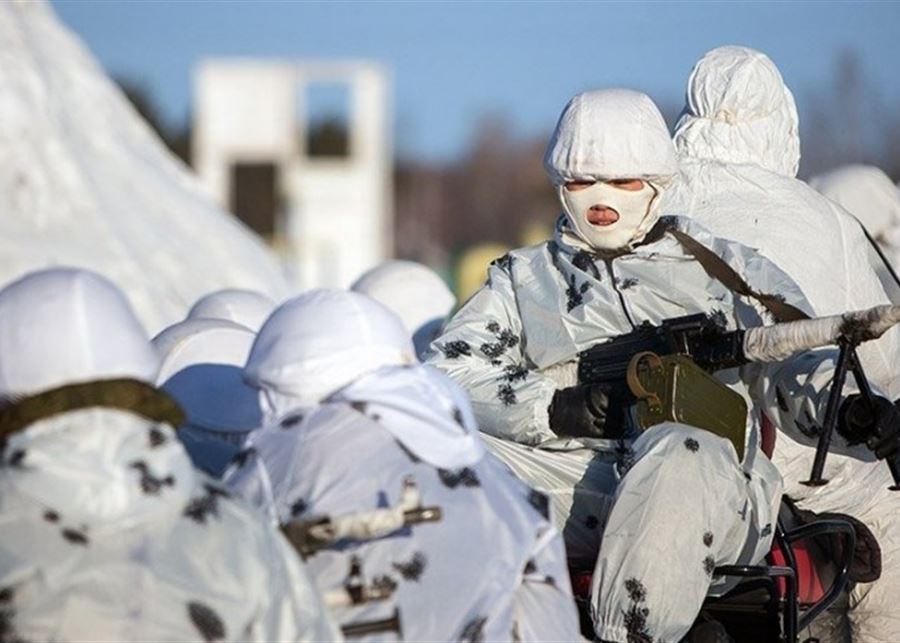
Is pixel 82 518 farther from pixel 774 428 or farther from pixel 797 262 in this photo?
pixel 797 262

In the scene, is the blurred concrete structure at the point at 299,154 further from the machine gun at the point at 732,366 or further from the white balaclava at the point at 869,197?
the machine gun at the point at 732,366

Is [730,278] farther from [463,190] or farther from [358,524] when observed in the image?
[463,190]

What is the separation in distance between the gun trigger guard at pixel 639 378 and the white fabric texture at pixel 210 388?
3.16 ft

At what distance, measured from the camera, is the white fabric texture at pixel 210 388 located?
586 centimetres

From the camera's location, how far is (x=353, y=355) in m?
4.86

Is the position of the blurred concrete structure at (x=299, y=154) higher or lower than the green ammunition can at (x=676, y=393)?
lower

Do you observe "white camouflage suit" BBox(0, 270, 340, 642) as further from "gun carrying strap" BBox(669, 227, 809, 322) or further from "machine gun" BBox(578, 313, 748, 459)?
"gun carrying strap" BBox(669, 227, 809, 322)

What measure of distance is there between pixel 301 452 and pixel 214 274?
47.2 feet

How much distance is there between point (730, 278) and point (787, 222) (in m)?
0.89

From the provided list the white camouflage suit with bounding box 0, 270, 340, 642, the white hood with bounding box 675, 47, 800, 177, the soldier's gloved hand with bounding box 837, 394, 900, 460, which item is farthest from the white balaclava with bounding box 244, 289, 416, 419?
the white hood with bounding box 675, 47, 800, 177

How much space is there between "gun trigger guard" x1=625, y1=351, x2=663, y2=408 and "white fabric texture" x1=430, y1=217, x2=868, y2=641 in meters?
0.14

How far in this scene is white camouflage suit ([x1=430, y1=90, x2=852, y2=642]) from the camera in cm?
586

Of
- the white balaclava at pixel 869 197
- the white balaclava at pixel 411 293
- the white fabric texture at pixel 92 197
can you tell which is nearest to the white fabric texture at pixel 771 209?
the white balaclava at pixel 869 197

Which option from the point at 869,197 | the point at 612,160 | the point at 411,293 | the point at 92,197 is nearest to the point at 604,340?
the point at 612,160
